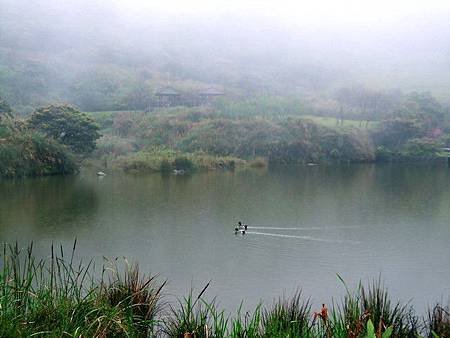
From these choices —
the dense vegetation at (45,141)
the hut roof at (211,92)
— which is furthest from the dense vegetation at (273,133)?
the dense vegetation at (45,141)

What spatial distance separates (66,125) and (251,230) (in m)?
19.8

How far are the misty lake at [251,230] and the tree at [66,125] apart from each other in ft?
16.4

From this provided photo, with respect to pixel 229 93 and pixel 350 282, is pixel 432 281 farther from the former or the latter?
pixel 229 93

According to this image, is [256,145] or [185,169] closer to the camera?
[185,169]

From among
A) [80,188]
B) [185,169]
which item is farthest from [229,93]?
[80,188]

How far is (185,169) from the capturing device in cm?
3581

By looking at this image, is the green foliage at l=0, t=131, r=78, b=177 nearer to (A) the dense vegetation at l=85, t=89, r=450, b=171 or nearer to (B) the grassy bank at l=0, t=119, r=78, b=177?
(B) the grassy bank at l=0, t=119, r=78, b=177

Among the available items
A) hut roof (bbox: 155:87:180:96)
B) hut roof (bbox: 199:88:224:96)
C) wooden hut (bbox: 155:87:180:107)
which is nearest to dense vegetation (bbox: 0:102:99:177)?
hut roof (bbox: 155:87:180:96)

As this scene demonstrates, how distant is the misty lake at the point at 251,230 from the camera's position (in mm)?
11797

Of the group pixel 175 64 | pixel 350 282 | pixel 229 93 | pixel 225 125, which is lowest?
pixel 350 282

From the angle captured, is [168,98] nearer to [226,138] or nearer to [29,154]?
[226,138]

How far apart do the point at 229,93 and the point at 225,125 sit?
15691 millimetres

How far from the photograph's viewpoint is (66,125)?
33.8m

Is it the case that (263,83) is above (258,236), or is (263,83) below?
above
